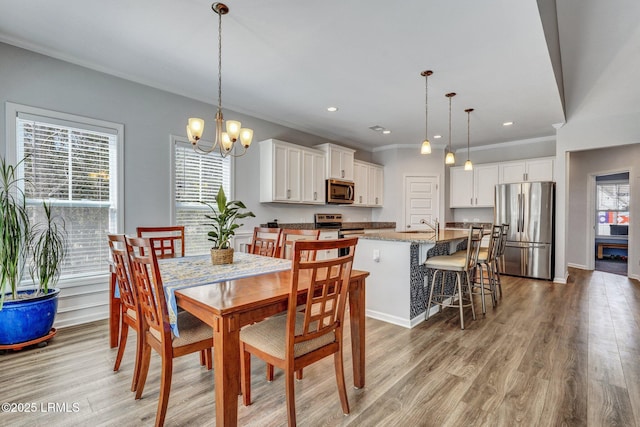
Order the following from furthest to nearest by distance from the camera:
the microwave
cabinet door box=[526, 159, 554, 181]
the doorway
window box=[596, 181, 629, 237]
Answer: window box=[596, 181, 629, 237] → the doorway → cabinet door box=[526, 159, 554, 181] → the microwave

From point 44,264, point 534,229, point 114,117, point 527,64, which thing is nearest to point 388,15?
point 527,64

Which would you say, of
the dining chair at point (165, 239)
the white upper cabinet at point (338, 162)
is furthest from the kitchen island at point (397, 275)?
the white upper cabinet at point (338, 162)

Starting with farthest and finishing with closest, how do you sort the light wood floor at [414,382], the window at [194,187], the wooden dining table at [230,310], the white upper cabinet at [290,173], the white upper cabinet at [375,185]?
the white upper cabinet at [375,185] < the white upper cabinet at [290,173] < the window at [194,187] < the light wood floor at [414,382] < the wooden dining table at [230,310]

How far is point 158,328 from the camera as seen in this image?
1.61 m

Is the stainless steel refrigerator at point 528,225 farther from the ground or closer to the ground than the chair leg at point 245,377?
farther from the ground

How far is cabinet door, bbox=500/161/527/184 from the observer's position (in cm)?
574

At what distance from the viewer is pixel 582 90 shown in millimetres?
4078

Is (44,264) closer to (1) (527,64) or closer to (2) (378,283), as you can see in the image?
(2) (378,283)

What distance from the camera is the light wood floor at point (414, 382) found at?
172cm

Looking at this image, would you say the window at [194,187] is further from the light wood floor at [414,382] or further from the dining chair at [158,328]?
the dining chair at [158,328]

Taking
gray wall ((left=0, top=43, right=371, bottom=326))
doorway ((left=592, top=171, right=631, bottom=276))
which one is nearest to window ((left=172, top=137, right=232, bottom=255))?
gray wall ((left=0, top=43, right=371, bottom=326))

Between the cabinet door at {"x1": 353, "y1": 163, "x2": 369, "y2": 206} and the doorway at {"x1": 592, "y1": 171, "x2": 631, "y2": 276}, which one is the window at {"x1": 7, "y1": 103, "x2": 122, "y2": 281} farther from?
the doorway at {"x1": 592, "y1": 171, "x2": 631, "y2": 276}

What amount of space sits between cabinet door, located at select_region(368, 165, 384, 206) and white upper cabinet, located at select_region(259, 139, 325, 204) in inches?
59.9

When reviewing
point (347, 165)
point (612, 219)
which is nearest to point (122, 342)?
point (347, 165)
